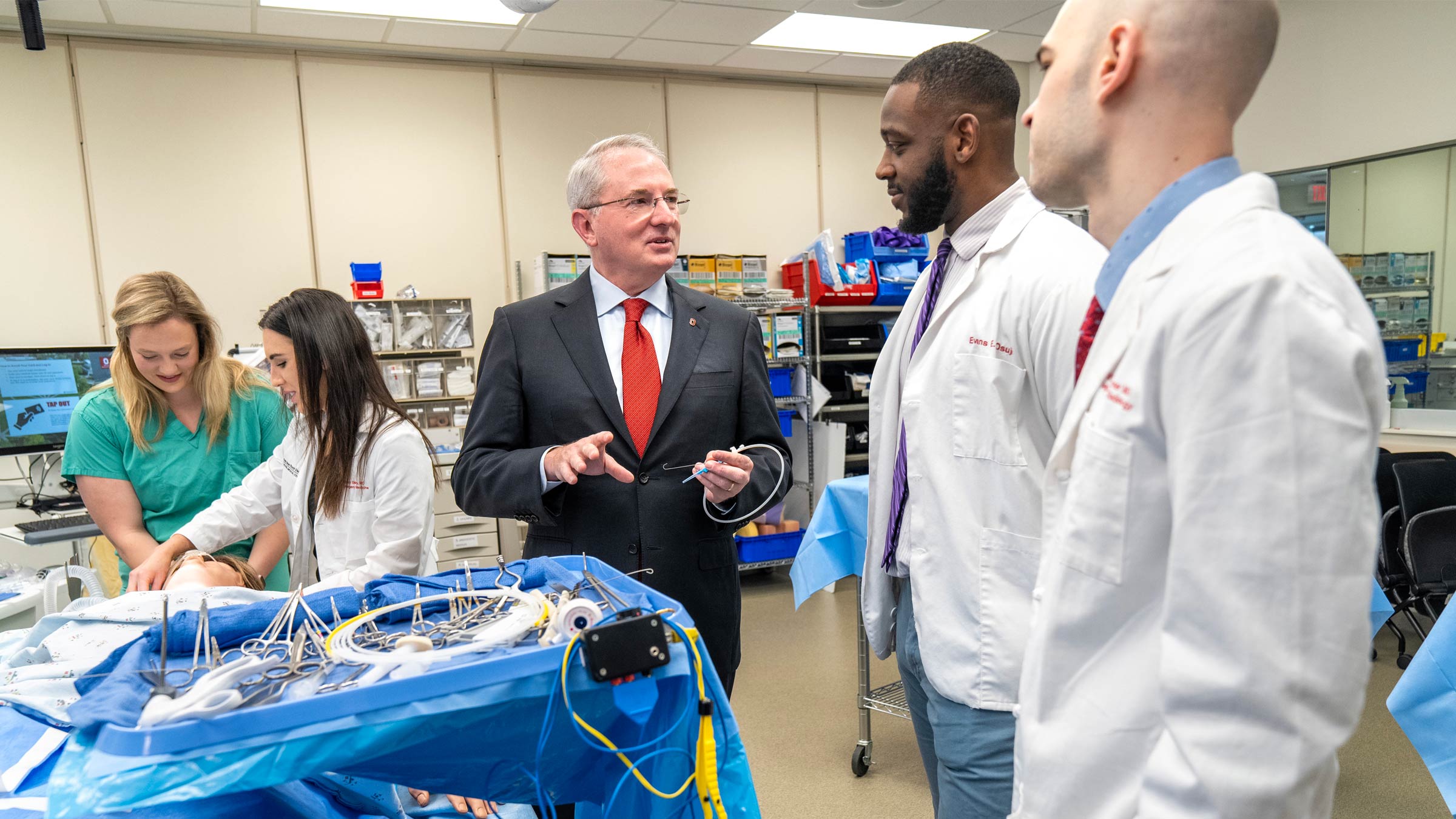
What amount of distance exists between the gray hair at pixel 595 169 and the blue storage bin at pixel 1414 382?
432 cm

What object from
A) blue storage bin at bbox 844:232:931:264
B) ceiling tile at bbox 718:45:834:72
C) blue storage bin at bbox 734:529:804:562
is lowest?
blue storage bin at bbox 734:529:804:562

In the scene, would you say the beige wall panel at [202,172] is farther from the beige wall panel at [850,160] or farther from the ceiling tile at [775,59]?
the beige wall panel at [850,160]

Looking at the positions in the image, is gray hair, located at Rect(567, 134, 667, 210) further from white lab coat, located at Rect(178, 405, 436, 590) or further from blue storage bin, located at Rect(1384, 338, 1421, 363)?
blue storage bin, located at Rect(1384, 338, 1421, 363)

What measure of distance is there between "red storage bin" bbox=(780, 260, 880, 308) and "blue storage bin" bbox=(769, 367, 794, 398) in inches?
18.3

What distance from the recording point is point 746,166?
584cm

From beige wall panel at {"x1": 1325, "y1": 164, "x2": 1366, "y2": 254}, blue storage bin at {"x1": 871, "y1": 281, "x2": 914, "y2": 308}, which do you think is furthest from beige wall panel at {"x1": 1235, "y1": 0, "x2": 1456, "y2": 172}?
blue storage bin at {"x1": 871, "y1": 281, "x2": 914, "y2": 308}

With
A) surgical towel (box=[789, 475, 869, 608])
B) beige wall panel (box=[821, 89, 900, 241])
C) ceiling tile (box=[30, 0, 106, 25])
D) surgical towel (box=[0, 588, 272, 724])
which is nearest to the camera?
surgical towel (box=[0, 588, 272, 724])

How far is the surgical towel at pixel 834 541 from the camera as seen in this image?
9.59 feet

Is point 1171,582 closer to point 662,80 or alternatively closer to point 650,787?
point 650,787

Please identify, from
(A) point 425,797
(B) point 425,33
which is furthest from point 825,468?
(A) point 425,797

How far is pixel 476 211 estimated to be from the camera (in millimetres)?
5246

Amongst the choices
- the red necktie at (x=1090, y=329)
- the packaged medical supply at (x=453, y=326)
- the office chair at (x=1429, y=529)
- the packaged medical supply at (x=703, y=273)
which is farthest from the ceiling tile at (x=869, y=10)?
the red necktie at (x=1090, y=329)

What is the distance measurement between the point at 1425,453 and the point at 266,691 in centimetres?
467

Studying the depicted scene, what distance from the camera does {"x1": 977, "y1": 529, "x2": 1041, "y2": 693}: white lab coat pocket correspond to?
1235 mm
